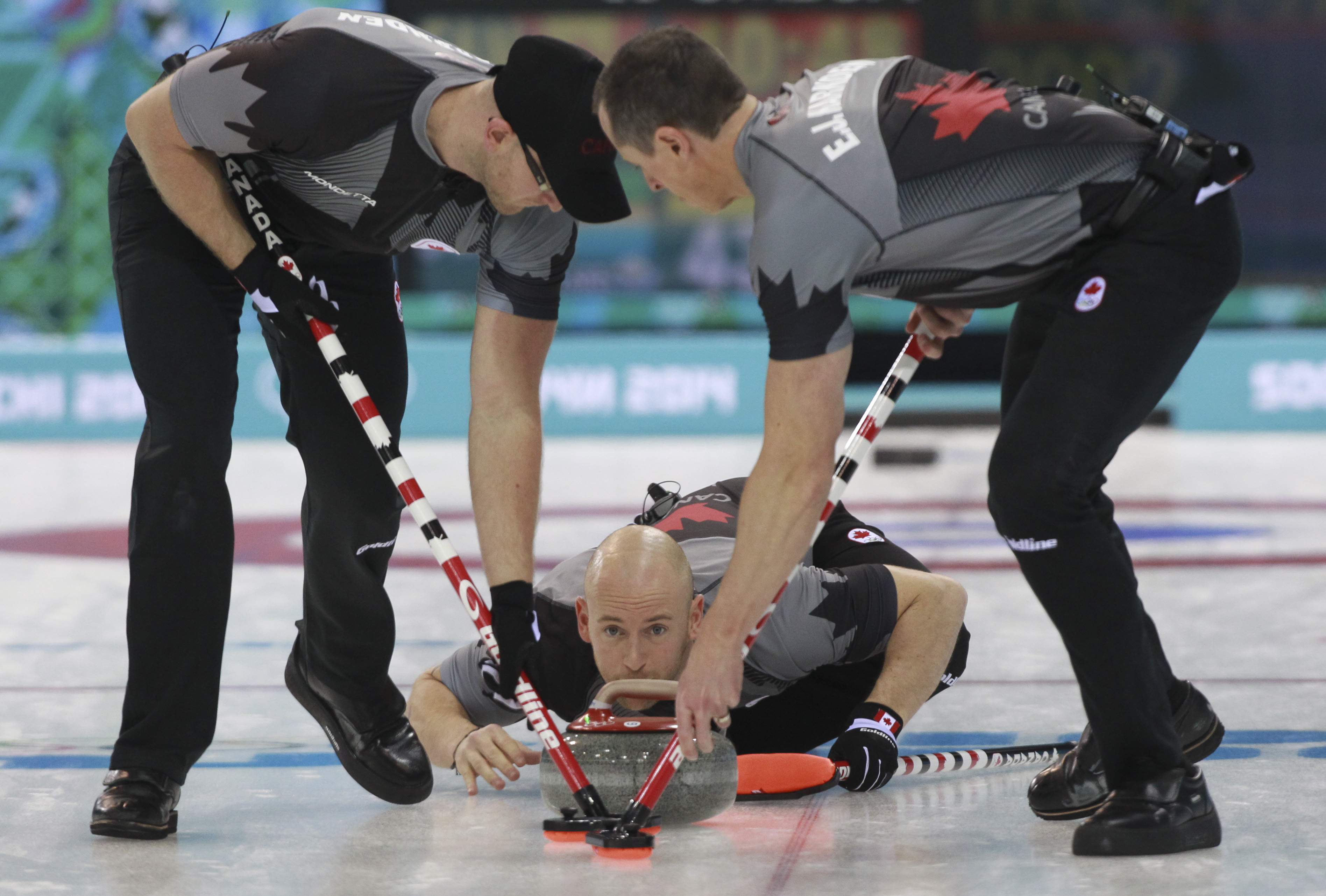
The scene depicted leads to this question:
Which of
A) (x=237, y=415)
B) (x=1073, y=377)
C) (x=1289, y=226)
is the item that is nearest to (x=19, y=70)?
(x=237, y=415)

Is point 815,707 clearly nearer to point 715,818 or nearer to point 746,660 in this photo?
point 746,660

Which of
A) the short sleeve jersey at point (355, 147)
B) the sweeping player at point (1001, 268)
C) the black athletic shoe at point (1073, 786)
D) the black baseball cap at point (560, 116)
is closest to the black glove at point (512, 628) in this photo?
the sweeping player at point (1001, 268)

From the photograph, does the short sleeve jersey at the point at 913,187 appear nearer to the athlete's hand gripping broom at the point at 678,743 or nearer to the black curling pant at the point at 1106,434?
the black curling pant at the point at 1106,434

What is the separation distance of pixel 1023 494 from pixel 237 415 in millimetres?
9769

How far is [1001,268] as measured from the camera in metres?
2.83

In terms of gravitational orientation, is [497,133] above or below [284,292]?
above

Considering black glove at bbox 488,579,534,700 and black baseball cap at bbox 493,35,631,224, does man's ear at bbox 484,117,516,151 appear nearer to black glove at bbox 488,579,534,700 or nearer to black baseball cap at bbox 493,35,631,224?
black baseball cap at bbox 493,35,631,224

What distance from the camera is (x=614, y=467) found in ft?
32.6

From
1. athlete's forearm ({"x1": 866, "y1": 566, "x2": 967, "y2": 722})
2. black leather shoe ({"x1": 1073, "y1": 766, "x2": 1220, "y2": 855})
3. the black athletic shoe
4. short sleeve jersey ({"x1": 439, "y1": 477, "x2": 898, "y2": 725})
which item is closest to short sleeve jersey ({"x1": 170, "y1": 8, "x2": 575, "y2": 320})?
short sleeve jersey ({"x1": 439, "y1": 477, "x2": 898, "y2": 725})

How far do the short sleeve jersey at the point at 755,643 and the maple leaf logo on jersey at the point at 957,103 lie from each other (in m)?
1.03

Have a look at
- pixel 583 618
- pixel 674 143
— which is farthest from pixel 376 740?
pixel 674 143

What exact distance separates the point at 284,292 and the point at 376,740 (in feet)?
3.11

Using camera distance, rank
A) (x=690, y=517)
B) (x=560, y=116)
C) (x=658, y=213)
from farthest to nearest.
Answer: (x=658, y=213) → (x=690, y=517) → (x=560, y=116)

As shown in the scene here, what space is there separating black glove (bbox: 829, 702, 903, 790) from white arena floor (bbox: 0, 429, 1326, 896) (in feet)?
0.15
